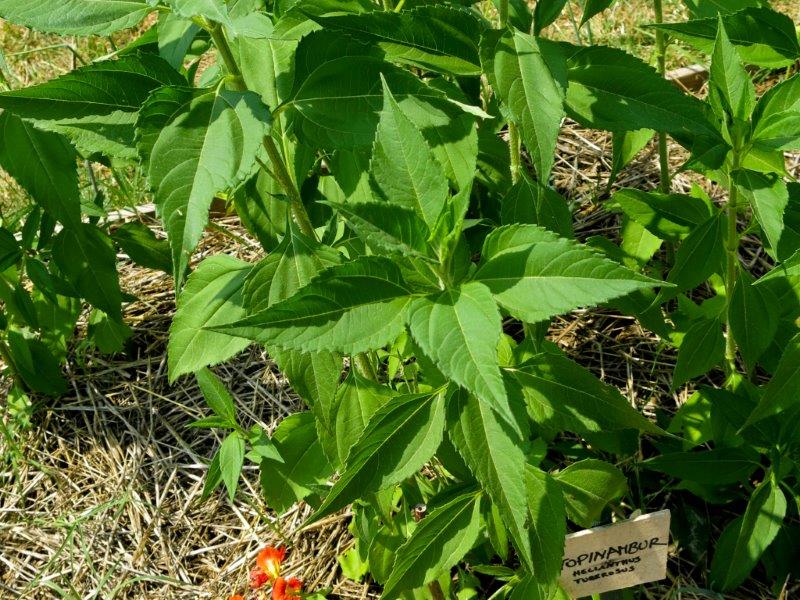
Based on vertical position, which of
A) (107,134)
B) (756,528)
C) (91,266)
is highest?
(107,134)

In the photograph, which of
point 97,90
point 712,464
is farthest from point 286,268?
point 712,464

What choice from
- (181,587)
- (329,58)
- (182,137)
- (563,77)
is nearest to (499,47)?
(563,77)

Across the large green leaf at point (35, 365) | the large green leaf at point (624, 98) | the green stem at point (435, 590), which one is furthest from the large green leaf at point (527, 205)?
the large green leaf at point (35, 365)

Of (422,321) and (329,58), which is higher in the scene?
(329,58)

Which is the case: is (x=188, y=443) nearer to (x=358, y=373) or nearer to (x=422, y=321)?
(x=358, y=373)

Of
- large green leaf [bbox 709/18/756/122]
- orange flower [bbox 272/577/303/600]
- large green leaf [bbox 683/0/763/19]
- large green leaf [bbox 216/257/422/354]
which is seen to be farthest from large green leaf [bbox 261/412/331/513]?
large green leaf [bbox 683/0/763/19]

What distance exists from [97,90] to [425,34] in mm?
529

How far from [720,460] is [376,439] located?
93 cm

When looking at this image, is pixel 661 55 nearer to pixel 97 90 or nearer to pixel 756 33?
pixel 756 33

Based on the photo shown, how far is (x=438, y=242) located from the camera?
125 cm

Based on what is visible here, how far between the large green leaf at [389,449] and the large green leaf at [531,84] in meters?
0.40

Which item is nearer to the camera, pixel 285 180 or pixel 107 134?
pixel 107 134

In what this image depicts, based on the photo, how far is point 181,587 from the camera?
233 cm

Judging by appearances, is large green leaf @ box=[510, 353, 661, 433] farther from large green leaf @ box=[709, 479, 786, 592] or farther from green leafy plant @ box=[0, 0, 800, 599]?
large green leaf @ box=[709, 479, 786, 592]
